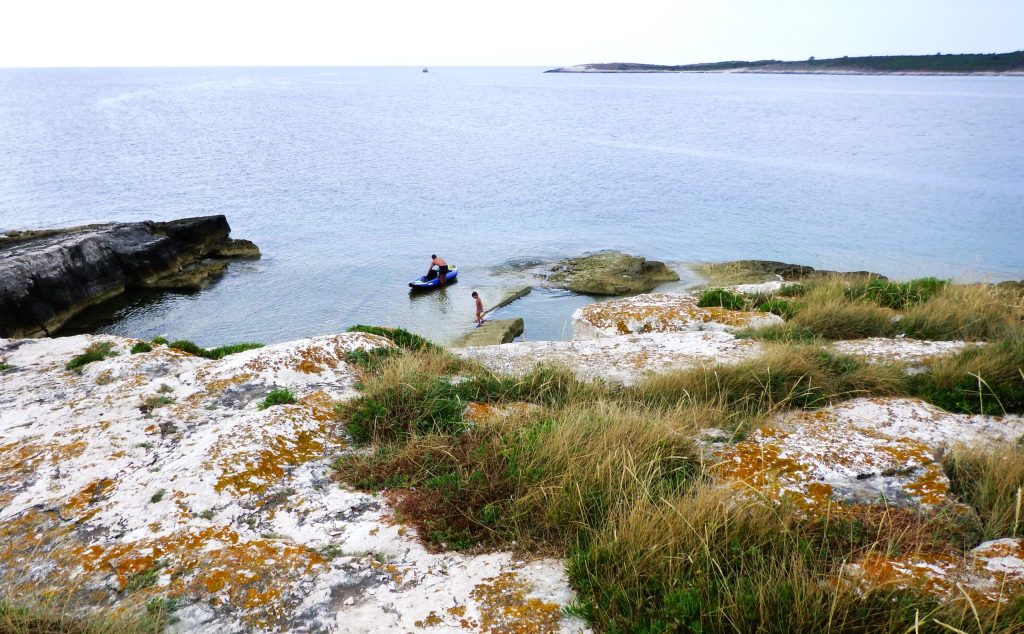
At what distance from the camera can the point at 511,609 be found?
360 cm

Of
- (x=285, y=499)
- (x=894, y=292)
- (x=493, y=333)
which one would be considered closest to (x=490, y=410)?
(x=285, y=499)

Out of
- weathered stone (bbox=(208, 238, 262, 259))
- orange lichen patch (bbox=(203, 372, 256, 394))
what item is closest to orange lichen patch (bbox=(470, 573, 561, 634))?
orange lichen patch (bbox=(203, 372, 256, 394))

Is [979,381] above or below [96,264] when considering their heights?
above

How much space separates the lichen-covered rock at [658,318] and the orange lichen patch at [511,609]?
6.89m

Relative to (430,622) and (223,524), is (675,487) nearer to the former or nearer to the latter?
(430,622)

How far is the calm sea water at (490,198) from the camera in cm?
2672

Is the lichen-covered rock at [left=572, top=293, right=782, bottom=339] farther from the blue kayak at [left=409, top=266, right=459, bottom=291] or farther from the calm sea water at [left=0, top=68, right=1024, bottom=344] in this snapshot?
the blue kayak at [left=409, top=266, right=459, bottom=291]

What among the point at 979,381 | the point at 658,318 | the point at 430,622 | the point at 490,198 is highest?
the point at 979,381

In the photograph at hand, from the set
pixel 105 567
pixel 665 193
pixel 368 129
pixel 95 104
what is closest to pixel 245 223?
pixel 665 193

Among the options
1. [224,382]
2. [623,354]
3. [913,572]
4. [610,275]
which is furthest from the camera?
[610,275]

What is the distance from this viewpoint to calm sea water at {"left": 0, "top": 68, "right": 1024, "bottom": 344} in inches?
1052

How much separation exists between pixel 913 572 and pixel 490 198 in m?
42.4

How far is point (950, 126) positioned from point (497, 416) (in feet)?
301

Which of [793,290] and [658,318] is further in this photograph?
[793,290]
